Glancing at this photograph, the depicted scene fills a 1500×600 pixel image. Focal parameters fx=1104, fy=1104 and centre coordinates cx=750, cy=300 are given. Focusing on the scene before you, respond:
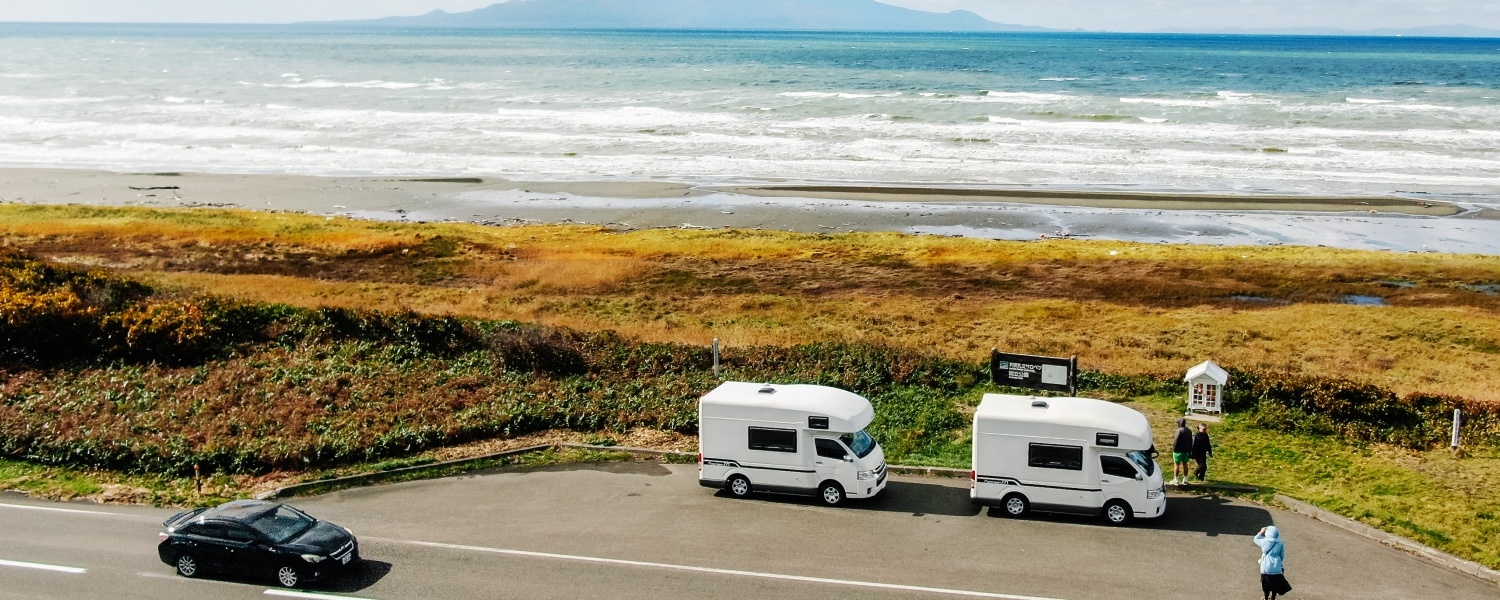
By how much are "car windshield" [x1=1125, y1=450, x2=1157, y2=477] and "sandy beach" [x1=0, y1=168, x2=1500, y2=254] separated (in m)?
31.3

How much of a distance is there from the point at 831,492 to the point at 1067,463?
413 centimetres

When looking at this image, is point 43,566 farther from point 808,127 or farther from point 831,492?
point 808,127

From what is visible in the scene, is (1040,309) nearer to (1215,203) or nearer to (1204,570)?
(1204,570)

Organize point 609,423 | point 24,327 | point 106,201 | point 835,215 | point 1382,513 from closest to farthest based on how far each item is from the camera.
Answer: point 1382,513
point 609,423
point 24,327
point 835,215
point 106,201

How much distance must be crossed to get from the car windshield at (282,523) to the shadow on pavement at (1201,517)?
37.1 ft

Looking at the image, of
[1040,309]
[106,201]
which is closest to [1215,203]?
[1040,309]

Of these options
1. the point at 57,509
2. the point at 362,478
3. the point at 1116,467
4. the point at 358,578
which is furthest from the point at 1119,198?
the point at 57,509

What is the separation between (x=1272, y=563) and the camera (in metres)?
15.1

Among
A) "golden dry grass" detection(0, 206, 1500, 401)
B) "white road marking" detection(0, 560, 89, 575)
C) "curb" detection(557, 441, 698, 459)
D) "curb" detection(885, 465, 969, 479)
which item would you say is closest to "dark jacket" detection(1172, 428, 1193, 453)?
"curb" detection(885, 465, 969, 479)

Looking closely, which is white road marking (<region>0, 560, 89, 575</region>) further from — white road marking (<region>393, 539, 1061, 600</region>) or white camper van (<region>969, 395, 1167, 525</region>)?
white camper van (<region>969, 395, 1167, 525</region>)

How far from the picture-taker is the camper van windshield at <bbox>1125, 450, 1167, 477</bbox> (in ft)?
61.1

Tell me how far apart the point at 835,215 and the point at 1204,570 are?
3936 centimetres

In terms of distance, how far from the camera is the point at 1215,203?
57562 millimetres

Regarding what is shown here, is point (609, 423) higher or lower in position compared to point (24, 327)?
lower
